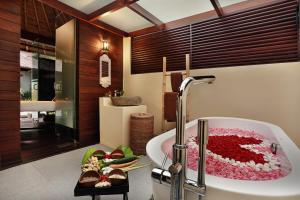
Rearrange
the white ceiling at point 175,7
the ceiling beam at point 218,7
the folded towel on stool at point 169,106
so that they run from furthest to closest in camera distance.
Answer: the folded towel on stool at point 169,106 < the white ceiling at point 175,7 < the ceiling beam at point 218,7

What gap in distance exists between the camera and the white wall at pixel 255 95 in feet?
6.68

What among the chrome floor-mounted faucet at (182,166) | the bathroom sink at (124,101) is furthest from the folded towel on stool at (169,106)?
the chrome floor-mounted faucet at (182,166)

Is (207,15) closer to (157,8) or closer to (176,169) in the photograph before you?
(157,8)

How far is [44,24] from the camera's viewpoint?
408 centimetres

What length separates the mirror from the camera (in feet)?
10.8

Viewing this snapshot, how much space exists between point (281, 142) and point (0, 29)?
3.10 metres

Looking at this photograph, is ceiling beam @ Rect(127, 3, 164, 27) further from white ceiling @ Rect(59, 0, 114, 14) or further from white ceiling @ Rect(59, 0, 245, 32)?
white ceiling @ Rect(59, 0, 114, 14)

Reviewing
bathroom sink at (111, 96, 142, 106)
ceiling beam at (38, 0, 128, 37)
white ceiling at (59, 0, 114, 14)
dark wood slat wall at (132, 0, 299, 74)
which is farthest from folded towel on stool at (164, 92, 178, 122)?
ceiling beam at (38, 0, 128, 37)

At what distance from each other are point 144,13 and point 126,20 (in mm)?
517

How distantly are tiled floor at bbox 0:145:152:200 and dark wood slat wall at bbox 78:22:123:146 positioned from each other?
0.87 meters

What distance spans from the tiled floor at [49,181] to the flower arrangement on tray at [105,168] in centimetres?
44

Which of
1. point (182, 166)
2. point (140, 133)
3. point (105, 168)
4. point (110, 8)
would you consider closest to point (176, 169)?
point (182, 166)

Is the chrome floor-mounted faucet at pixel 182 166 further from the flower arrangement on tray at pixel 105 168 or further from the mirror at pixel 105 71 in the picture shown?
the mirror at pixel 105 71

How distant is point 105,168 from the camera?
1.16 m
